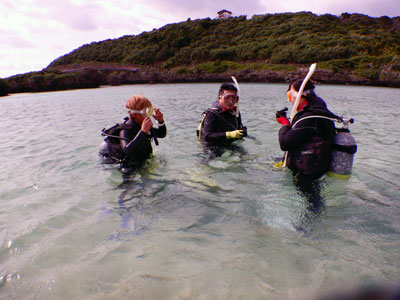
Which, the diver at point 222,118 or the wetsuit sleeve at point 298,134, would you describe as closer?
the wetsuit sleeve at point 298,134

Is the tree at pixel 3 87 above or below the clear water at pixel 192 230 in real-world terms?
above

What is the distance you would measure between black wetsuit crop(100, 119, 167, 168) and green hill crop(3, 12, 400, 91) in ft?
35.1

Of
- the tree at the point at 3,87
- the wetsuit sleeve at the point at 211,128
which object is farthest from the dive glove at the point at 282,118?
the tree at the point at 3,87

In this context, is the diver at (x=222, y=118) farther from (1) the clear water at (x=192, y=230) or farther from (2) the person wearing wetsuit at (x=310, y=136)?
(2) the person wearing wetsuit at (x=310, y=136)

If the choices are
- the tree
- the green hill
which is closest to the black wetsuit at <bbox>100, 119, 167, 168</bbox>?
the green hill

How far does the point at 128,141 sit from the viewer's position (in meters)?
4.49

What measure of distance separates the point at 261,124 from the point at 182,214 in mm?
7088

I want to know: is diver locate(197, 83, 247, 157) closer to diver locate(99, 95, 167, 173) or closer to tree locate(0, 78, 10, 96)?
diver locate(99, 95, 167, 173)

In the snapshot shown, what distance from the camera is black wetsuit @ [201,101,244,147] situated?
548 centimetres

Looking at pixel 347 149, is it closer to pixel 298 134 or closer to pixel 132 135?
pixel 298 134

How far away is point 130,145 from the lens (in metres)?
4.22

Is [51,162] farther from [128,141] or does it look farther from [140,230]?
[140,230]

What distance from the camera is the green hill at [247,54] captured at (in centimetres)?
4488

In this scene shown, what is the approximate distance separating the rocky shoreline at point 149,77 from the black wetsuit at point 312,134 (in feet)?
101
